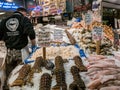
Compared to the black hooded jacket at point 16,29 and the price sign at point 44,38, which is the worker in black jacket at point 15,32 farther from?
the price sign at point 44,38

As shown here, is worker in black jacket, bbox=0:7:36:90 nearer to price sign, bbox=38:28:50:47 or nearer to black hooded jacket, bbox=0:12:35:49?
black hooded jacket, bbox=0:12:35:49

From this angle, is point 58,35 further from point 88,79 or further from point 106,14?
point 106,14

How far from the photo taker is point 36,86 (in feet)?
11.9

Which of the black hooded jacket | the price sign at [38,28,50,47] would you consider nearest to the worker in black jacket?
the black hooded jacket

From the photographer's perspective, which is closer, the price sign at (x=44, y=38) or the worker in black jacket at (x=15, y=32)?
the price sign at (x=44, y=38)

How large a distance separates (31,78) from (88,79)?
0.82m

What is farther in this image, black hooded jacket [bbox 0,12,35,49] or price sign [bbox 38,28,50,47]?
black hooded jacket [bbox 0,12,35,49]

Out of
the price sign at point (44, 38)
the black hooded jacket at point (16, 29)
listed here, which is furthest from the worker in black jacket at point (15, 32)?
the price sign at point (44, 38)

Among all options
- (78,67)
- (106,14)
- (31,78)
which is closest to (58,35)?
(78,67)

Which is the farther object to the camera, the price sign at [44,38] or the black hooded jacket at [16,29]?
the black hooded jacket at [16,29]

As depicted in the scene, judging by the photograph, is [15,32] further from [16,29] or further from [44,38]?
[44,38]

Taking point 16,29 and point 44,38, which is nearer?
point 44,38

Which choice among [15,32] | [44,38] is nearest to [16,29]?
[15,32]

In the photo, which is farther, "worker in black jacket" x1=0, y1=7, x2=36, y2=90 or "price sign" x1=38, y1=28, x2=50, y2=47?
"worker in black jacket" x1=0, y1=7, x2=36, y2=90
